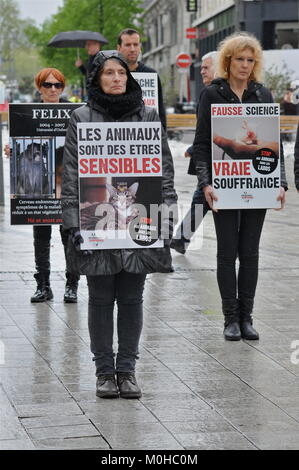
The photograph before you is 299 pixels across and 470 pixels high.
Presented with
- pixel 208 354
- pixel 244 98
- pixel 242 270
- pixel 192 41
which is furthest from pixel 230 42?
pixel 192 41

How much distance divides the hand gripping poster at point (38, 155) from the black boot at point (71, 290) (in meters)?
0.49

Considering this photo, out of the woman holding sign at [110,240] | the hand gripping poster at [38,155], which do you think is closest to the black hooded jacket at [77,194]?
the woman holding sign at [110,240]

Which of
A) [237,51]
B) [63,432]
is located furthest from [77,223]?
[237,51]

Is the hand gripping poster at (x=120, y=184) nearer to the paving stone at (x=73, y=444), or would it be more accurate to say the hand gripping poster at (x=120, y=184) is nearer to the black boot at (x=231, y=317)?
the paving stone at (x=73, y=444)

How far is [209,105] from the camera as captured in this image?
7.70m

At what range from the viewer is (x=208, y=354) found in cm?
716

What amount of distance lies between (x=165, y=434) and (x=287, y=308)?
3.60 m

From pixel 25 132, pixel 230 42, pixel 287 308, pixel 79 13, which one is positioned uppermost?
pixel 79 13

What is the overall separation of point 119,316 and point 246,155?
2.01 meters

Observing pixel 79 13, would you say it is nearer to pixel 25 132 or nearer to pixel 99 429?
pixel 25 132

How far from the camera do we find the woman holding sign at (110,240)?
6027 millimetres

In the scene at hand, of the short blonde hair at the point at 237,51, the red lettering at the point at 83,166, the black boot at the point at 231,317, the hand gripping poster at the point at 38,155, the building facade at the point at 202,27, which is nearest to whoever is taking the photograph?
the red lettering at the point at 83,166

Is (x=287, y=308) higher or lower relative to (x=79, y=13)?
lower

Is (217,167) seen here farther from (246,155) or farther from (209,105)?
(209,105)
